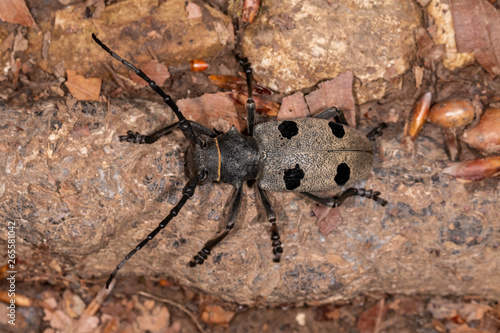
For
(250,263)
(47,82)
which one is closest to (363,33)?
(250,263)

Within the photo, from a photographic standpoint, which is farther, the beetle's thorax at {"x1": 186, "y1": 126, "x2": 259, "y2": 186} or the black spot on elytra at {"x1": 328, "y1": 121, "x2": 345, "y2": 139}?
the black spot on elytra at {"x1": 328, "y1": 121, "x2": 345, "y2": 139}

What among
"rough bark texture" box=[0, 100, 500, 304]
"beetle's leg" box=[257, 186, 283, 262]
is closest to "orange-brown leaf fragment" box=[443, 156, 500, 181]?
"rough bark texture" box=[0, 100, 500, 304]

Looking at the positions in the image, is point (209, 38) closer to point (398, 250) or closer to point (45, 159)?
point (45, 159)

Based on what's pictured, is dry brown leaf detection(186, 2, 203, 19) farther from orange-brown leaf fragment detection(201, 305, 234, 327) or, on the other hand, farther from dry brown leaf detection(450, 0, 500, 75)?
orange-brown leaf fragment detection(201, 305, 234, 327)

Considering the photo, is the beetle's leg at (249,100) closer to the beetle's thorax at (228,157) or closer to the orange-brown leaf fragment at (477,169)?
the beetle's thorax at (228,157)

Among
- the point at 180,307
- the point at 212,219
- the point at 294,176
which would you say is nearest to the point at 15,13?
the point at 212,219

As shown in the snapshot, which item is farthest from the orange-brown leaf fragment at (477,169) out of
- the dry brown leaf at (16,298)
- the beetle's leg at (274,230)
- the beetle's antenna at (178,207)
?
the dry brown leaf at (16,298)
